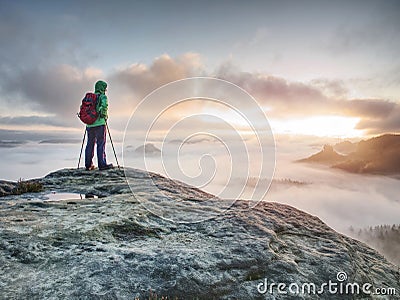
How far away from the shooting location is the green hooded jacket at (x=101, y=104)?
51.5 ft

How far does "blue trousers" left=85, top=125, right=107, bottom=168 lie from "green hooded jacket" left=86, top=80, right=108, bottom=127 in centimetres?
29

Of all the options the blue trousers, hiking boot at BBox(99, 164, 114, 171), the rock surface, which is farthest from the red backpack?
the rock surface

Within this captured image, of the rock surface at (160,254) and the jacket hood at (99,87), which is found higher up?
the jacket hood at (99,87)

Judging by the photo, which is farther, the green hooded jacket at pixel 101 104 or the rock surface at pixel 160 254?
the green hooded jacket at pixel 101 104

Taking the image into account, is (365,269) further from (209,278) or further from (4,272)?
(4,272)

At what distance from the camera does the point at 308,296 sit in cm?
565

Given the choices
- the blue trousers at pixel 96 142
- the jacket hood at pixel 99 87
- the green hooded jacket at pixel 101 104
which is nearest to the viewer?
the green hooded jacket at pixel 101 104

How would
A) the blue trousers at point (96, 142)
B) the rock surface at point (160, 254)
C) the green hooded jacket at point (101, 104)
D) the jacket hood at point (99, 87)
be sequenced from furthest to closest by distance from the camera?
the blue trousers at point (96, 142) → the jacket hood at point (99, 87) → the green hooded jacket at point (101, 104) → the rock surface at point (160, 254)

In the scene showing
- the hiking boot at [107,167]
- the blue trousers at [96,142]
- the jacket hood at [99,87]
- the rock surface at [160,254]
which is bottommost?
the rock surface at [160,254]

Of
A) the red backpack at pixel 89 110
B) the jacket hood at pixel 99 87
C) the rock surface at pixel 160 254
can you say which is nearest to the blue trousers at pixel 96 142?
the red backpack at pixel 89 110

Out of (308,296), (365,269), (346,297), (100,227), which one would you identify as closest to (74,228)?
(100,227)

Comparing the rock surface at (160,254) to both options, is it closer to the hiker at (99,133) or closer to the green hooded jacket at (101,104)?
the hiker at (99,133)

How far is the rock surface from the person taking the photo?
517cm

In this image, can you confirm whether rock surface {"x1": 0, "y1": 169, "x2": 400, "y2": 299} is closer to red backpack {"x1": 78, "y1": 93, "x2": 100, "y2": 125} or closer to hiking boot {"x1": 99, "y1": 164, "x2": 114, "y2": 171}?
hiking boot {"x1": 99, "y1": 164, "x2": 114, "y2": 171}
